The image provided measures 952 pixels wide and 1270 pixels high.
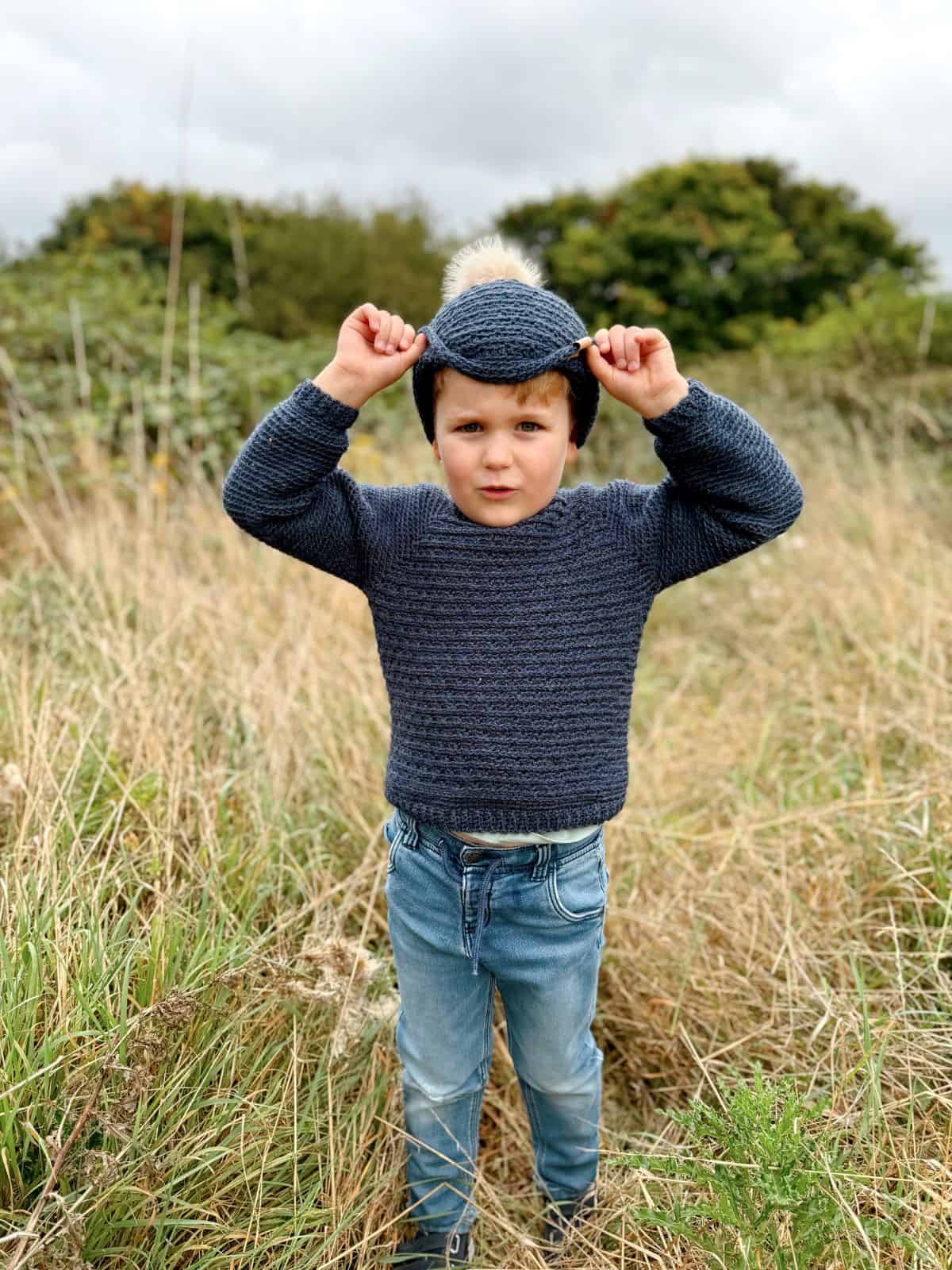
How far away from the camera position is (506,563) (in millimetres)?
1645

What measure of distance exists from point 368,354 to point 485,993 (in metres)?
1.08

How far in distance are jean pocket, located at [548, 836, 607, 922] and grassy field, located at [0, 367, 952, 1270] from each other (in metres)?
0.34

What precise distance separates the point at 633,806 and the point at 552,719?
1.42 m

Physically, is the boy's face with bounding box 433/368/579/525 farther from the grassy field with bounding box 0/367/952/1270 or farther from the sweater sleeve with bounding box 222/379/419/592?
the grassy field with bounding box 0/367/952/1270

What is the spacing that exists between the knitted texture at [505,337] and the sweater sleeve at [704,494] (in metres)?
0.17

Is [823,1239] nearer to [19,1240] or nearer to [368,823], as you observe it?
[19,1240]

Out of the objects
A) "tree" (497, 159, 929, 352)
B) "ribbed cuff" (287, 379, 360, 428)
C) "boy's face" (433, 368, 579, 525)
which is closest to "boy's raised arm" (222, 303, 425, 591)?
"ribbed cuff" (287, 379, 360, 428)

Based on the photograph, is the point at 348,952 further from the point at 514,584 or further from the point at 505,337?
the point at 505,337

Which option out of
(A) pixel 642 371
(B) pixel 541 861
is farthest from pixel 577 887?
(A) pixel 642 371

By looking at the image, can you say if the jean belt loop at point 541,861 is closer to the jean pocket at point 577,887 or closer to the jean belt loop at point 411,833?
the jean pocket at point 577,887

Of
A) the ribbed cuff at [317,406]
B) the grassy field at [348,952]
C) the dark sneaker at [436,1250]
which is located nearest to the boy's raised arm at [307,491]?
the ribbed cuff at [317,406]

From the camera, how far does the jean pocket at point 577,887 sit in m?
1.68

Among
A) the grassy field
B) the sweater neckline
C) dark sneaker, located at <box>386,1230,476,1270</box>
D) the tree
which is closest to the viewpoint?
the grassy field

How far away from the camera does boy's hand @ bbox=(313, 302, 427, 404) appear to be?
1590mm
